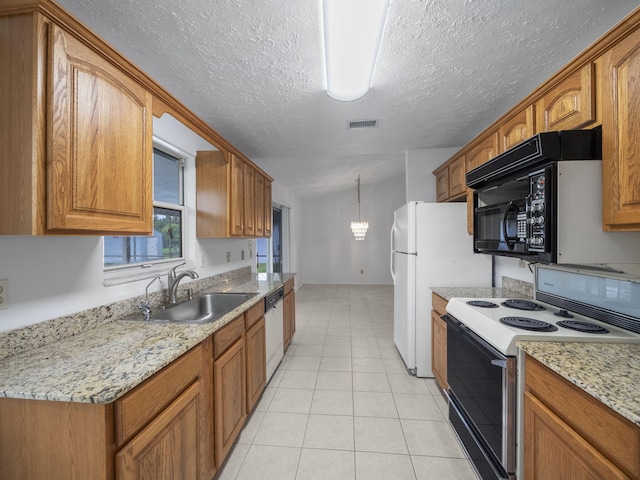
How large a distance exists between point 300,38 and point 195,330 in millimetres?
1570

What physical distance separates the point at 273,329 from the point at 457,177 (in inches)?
88.6

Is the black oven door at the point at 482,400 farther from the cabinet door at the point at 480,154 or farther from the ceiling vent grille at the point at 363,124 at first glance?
the ceiling vent grille at the point at 363,124

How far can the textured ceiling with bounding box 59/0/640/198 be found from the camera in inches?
50.4

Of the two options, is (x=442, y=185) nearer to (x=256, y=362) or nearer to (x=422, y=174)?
(x=422, y=174)

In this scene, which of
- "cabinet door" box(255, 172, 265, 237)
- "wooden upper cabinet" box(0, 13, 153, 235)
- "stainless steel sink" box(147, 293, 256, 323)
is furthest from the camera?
"cabinet door" box(255, 172, 265, 237)

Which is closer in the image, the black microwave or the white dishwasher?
the black microwave

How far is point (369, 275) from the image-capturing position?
25.6 feet

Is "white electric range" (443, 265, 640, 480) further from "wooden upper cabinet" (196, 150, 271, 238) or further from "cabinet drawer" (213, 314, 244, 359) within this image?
"wooden upper cabinet" (196, 150, 271, 238)

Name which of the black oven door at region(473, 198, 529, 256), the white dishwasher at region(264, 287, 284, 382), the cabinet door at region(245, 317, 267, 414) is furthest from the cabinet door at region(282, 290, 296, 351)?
the black oven door at region(473, 198, 529, 256)

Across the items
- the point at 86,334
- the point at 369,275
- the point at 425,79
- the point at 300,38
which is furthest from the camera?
the point at 369,275

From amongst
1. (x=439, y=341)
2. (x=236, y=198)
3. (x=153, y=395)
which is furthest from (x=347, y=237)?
(x=153, y=395)

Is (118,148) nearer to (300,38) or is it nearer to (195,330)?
(195,330)

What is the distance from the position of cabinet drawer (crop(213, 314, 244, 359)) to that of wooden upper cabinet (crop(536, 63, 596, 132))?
208 cm

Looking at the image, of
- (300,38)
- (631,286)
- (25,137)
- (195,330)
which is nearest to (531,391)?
(631,286)
